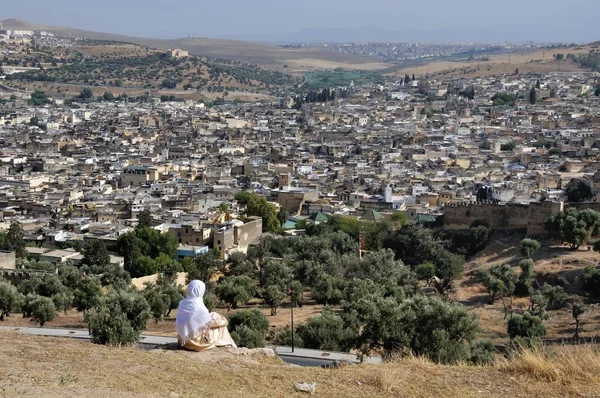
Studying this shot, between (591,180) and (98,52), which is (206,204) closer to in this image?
(591,180)

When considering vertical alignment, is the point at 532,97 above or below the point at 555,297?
below

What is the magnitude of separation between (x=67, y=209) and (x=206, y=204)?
14.2ft

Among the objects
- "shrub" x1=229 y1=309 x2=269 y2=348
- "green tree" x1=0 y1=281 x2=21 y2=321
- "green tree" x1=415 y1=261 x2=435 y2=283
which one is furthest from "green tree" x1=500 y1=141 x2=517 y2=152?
"green tree" x1=0 y1=281 x2=21 y2=321

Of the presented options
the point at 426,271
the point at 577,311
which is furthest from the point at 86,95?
the point at 577,311

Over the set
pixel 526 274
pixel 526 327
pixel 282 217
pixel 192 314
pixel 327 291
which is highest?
pixel 192 314

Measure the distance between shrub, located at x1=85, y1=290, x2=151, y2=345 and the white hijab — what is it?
2.41 metres

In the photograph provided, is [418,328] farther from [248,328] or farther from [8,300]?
[8,300]

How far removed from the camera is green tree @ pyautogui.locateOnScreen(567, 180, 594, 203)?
27.5 m

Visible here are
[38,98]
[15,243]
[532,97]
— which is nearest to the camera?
[15,243]

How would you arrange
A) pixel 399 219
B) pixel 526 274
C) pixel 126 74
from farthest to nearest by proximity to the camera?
pixel 126 74, pixel 399 219, pixel 526 274

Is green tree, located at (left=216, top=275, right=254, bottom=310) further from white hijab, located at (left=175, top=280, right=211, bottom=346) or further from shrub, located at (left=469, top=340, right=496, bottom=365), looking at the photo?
white hijab, located at (left=175, top=280, right=211, bottom=346)

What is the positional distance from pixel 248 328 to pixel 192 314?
19.5ft

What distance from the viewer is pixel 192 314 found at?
24.8ft

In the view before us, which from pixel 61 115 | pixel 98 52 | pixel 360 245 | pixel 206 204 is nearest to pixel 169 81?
pixel 98 52
